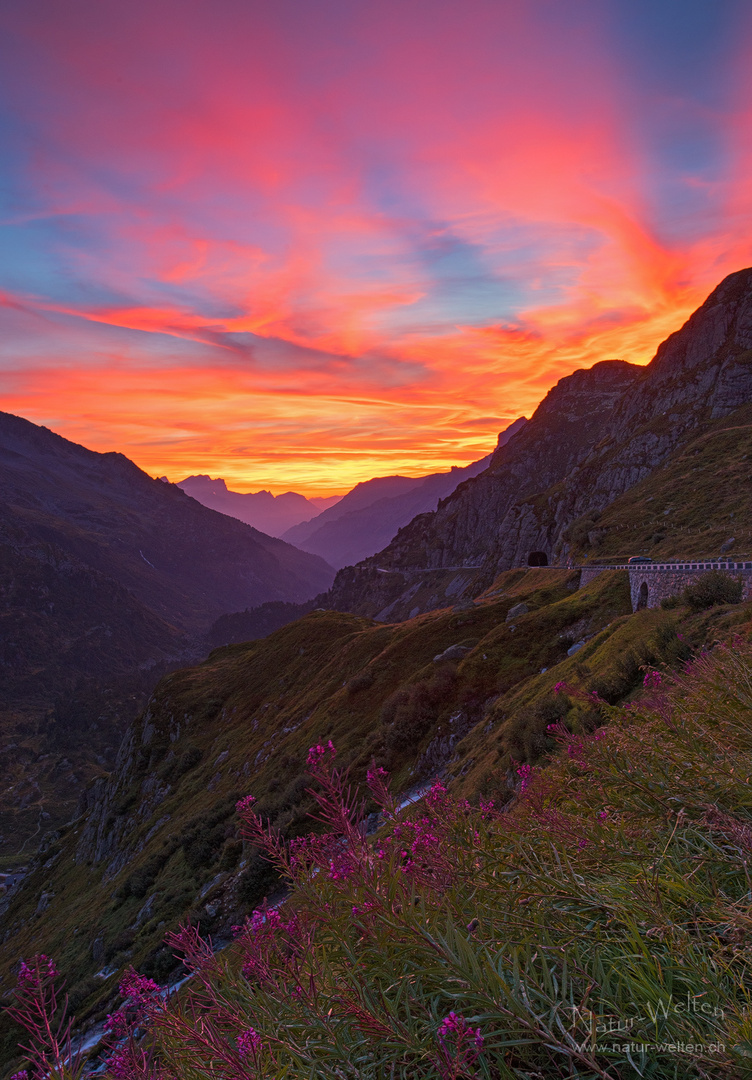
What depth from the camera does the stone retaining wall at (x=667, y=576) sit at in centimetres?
2764

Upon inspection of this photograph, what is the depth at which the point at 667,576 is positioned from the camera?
111 ft

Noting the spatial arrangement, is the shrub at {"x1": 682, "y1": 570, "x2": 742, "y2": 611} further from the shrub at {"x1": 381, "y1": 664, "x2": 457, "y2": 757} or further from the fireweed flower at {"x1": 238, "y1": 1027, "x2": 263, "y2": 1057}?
the fireweed flower at {"x1": 238, "y1": 1027, "x2": 263, "y2": 1057}

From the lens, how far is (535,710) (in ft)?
67.4

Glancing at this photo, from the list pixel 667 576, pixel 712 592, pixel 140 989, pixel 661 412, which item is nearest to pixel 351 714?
pixel 667 576

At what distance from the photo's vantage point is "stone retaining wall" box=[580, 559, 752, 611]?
2764 centimetres

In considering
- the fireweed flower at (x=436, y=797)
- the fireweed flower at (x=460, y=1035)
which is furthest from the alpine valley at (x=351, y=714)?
the fireweed flower at (x=460, y=1035)

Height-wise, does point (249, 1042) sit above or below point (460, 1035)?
below

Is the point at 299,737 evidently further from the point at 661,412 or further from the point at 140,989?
the point at 661,412

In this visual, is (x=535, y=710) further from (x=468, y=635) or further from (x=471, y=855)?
(x=468, y=635)

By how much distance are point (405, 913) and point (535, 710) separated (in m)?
17.7

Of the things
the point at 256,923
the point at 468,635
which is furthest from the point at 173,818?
the point at 256,923

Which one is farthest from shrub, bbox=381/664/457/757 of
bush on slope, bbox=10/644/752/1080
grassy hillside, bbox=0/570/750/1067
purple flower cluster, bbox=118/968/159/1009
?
purple flower cluster, bbox=118/968/159/1009

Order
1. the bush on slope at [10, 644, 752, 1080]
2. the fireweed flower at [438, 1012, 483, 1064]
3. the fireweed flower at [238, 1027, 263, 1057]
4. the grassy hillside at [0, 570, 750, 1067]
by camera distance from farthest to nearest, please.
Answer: the grassy hillside at [0, 570, 750, 1067] → the fireweed flower at [238, 1027, 263, 1057] → the bush on slope at [10, 644, 752, 1080] → the fireweed flower at [438, 1012, 483, 1064]

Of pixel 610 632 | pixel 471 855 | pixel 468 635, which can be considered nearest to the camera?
pixel 471 855
